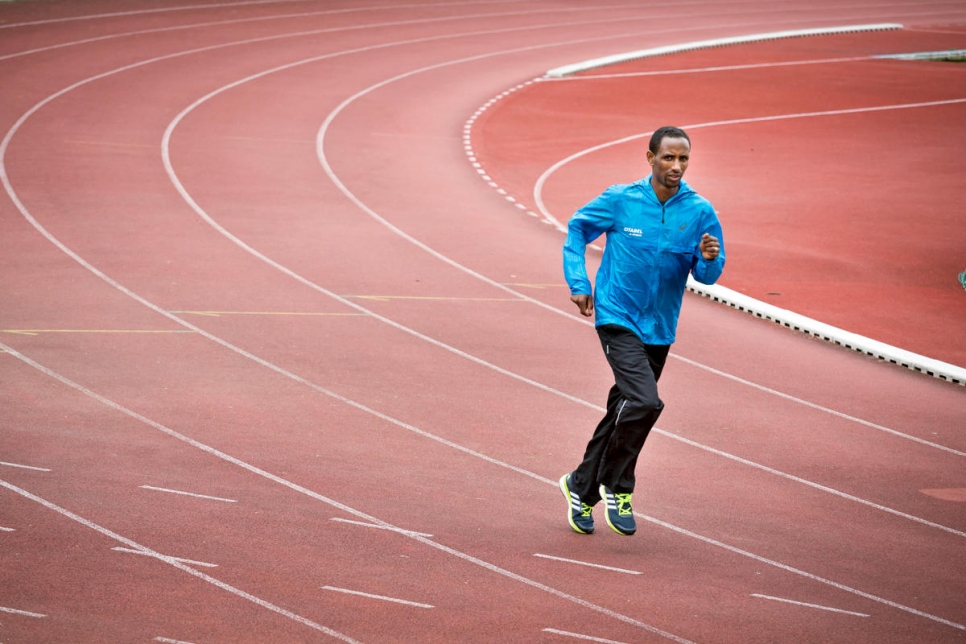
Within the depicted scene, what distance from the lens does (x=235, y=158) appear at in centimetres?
1727

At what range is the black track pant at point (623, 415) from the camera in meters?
5.86

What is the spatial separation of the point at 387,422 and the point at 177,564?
2719 mm

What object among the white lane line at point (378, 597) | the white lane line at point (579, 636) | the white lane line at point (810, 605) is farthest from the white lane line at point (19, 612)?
the white lane line at point (810, 605)

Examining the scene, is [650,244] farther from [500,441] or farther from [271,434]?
[271,434]

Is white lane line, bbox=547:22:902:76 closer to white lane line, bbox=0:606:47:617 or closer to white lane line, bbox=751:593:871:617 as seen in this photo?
white lane line, bbox=751:593:871:617

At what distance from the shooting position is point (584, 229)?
6.05 meters

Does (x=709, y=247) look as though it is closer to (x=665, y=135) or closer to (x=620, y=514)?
(x=665, y=135)

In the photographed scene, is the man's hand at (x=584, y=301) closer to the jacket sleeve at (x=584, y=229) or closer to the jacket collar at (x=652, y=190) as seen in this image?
the jacket sleeve at (x=584, y=229)

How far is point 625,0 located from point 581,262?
33904mm

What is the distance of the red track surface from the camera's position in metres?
5.47

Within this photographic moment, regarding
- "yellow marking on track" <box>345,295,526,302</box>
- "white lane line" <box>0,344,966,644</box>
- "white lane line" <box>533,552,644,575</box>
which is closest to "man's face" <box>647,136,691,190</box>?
"white lane line" <box>533,552,644,575</box>

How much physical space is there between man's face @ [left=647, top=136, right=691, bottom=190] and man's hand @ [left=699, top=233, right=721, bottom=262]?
0.32 meters

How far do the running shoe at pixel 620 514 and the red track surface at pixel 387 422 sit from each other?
17 centimetres

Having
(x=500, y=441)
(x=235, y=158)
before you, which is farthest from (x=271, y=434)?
(x=235, y=158)
